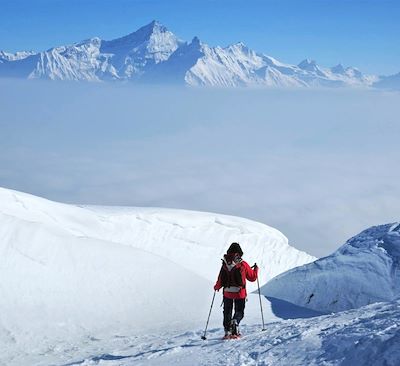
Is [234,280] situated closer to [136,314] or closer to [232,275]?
[232,275]

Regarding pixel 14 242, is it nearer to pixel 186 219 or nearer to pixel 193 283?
pixel 193 283

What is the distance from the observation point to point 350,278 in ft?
68.8

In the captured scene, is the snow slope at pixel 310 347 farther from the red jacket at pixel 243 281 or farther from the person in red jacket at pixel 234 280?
the red jacket at pixel 243 281

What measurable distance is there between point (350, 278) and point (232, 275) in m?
12.4

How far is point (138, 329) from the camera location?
59.3 ft

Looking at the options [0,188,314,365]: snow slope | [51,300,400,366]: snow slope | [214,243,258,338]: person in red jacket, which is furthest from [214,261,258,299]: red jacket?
[0,188,314,365]: snow slope

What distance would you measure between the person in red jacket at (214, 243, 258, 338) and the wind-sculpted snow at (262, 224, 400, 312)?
428 inches

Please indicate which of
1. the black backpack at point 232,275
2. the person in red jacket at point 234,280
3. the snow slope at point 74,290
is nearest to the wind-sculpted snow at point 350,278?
the snow slope at point 74,290

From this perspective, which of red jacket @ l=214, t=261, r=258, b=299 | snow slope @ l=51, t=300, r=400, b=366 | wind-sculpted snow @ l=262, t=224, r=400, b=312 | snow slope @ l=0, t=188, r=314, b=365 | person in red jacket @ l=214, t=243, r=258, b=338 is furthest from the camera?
wind-sculpted snow @ l=262, t=224, r=400, b=312

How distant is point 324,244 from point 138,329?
6668 inches

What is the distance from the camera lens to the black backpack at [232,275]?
1007 cm

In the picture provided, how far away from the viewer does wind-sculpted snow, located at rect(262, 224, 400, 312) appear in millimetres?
20219

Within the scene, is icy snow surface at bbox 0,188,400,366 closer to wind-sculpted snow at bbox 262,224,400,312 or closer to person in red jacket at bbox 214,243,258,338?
wind-sculpted snow at bbox 262,224,400,312

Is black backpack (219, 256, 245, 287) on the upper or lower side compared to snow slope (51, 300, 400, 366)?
upper
